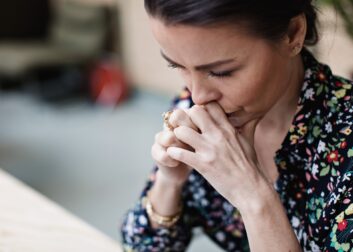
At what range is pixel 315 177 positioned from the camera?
1049mm

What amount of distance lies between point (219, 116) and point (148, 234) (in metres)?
0.37

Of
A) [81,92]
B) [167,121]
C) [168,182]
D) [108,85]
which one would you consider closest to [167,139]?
[167,121]

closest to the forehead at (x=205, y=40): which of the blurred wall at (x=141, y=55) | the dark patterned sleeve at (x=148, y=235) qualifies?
the dark patterned sleeve at (x=148, y=235)

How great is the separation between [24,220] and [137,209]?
256 millimetres

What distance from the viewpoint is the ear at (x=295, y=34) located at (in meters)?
0.95

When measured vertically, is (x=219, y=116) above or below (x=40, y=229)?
above

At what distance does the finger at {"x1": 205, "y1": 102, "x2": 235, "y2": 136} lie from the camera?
3.25 feet

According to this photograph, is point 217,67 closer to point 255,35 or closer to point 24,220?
point 255,35

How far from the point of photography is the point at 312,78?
108 cm

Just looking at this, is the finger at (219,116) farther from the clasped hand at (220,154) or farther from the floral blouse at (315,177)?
the floral blouse at (315,177)

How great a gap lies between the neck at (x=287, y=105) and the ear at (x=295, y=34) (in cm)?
8

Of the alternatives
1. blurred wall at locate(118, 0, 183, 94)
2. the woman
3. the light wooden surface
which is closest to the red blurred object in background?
blurred wall at locate(118, 0, 183, 94)

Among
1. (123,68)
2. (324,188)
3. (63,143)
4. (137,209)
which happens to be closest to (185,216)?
(137,209)

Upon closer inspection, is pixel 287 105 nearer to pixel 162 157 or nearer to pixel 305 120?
pixel 305 120
